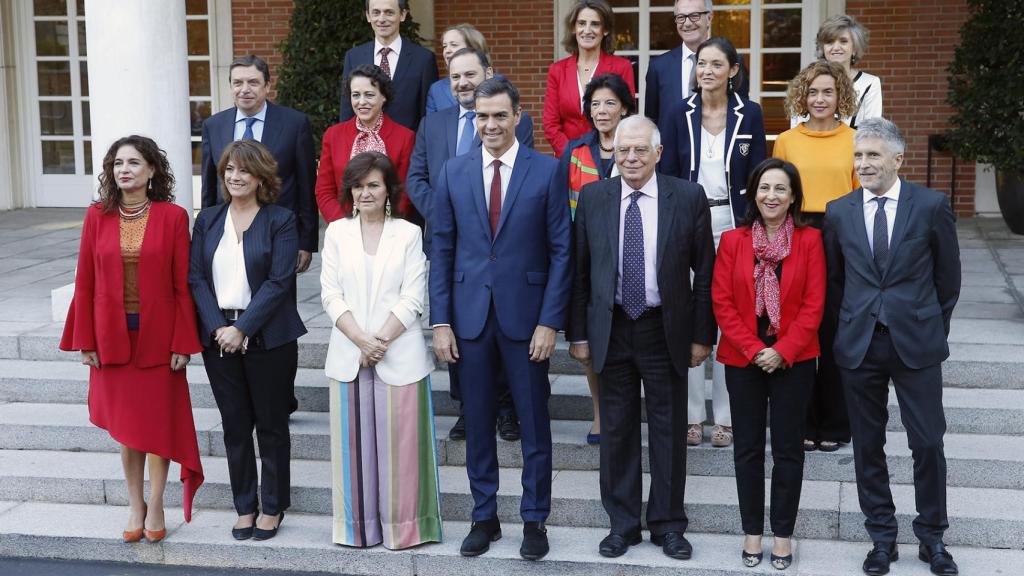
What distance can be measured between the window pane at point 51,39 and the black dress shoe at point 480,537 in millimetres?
9848

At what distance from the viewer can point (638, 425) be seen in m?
4.95

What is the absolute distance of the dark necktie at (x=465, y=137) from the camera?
5480 mm

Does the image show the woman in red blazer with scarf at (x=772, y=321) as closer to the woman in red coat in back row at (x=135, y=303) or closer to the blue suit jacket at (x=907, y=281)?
the blue suit jacket at (x=907, y=281)

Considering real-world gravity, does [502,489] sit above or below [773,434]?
below

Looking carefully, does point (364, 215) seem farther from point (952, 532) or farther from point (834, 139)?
point (952, 532)

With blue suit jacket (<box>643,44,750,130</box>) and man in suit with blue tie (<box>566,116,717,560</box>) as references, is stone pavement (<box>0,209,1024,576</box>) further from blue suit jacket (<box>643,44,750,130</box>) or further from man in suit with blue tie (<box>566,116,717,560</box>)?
blue suit jacket (<box>643,44,750,130</box>)

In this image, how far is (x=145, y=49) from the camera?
287 inches

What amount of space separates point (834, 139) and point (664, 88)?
919mm

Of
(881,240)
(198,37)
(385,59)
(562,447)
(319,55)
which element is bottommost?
(562,447)

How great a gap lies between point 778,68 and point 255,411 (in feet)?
25.9

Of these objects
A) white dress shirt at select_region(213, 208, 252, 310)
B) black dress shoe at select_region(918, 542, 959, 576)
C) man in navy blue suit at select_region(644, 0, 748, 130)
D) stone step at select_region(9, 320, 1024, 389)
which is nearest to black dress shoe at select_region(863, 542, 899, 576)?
black dress shoe at select_region(918, 542, 959, 576)

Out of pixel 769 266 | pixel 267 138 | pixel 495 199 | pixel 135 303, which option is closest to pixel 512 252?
pixel 495 199

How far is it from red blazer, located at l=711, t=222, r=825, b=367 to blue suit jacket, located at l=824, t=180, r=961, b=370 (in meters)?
0.12

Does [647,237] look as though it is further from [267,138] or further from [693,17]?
[267,138]
